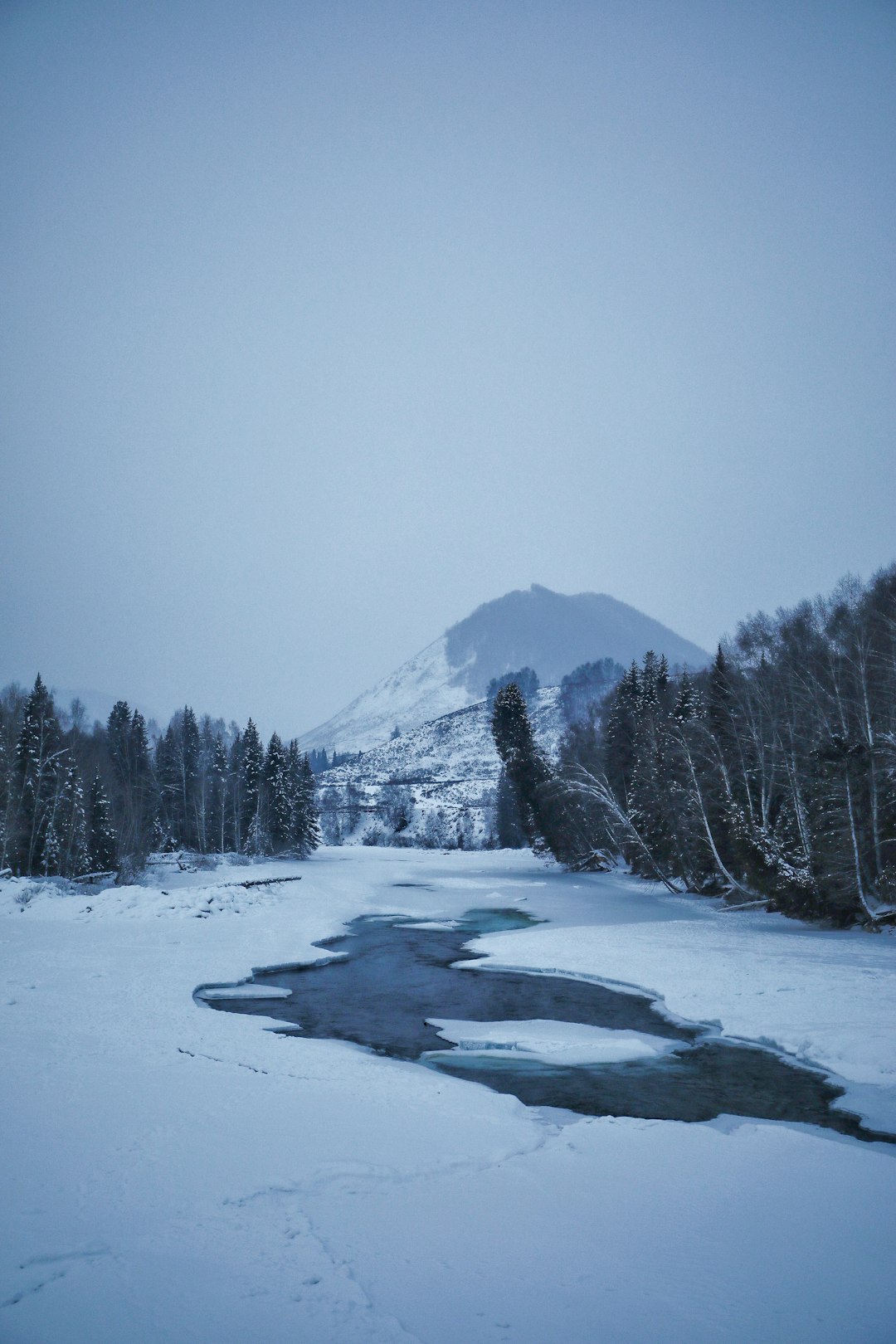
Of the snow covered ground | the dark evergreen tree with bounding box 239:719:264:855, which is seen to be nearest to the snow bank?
the snow covered ground

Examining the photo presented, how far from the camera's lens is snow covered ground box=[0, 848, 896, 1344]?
523 centimetres

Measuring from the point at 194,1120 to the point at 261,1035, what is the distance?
191 inches

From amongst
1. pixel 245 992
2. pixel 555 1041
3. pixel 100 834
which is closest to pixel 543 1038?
pixel 555 1041

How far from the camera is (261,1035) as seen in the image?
13516mm

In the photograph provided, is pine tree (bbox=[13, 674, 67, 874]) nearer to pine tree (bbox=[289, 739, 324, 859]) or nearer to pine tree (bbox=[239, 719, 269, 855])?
pine tree (bbox=[239, 719, 269, 855])

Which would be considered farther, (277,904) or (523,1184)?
(277,904)

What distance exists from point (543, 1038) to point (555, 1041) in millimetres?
372

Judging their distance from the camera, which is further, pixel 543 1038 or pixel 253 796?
pixel 253 796

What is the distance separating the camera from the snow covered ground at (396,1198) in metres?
5.23

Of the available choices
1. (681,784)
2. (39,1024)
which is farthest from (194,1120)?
(681,784)

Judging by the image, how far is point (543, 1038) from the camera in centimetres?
1405

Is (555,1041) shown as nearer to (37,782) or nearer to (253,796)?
(37,782)

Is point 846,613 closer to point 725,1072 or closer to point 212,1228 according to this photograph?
point 725,1072

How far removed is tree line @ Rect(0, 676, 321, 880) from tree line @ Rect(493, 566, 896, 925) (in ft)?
98.1
